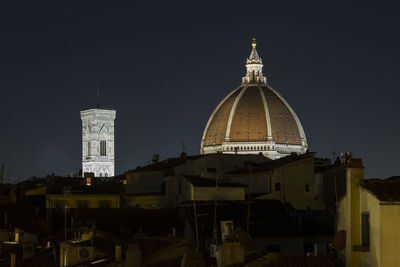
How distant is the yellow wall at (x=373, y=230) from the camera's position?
14.0m

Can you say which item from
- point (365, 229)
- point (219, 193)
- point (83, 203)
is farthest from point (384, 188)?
point (83, 203)

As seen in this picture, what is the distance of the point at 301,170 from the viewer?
45.6m

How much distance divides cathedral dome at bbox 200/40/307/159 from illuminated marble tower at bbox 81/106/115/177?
28.4 meters

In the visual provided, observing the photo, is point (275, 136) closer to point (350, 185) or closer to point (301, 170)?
point (301, 170)

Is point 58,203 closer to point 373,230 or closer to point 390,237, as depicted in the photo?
point 373,230

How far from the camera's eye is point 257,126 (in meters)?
108

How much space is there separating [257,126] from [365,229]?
92324 mm

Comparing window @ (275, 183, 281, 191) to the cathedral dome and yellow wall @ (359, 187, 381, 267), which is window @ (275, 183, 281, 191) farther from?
the cathedral dome

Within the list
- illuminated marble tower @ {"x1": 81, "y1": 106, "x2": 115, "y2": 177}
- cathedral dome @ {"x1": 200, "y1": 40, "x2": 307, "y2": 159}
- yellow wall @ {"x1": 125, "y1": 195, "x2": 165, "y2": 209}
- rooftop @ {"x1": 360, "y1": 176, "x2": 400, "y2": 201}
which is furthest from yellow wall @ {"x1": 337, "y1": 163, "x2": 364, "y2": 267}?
illuminated marble tower @ {"x1": 81, "y1": 106, "x2": 115, "y2": 177}

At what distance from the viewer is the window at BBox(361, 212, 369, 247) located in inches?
605

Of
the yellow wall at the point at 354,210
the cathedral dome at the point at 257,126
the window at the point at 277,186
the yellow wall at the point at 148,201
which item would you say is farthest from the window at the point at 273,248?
the cathedral dome at the point at 257,126

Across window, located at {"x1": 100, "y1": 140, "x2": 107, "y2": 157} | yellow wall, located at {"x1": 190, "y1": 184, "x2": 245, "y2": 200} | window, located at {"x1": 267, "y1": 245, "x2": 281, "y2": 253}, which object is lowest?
window, located at {"x1": 267, "y1": 245, "x2": 281, "y2": 253}

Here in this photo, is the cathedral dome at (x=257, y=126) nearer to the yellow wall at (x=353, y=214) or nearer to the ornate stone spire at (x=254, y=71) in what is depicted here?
the ornate stone spire at (x=254, y=71)

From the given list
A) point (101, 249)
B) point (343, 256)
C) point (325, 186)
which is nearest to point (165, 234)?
point (101, 249)
